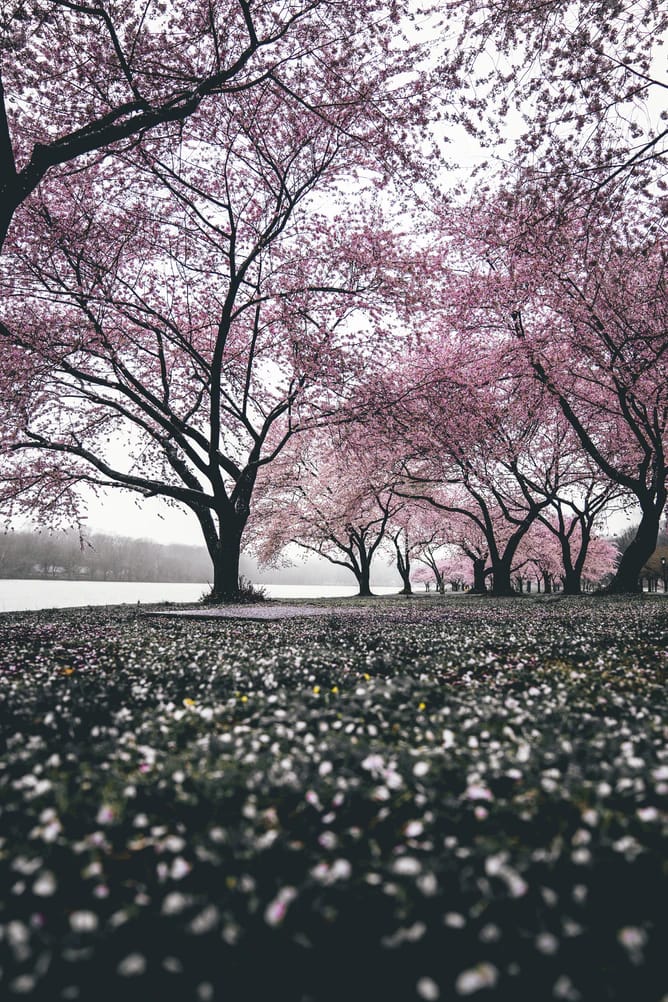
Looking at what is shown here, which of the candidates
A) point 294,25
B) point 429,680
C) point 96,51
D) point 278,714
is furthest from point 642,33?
point 278,714

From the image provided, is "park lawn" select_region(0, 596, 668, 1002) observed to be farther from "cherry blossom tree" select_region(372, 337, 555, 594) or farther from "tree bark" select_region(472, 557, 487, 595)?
"tree bark" select_region(472, 557, 487, 595)

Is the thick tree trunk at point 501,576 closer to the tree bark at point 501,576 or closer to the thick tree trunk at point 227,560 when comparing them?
the tree bark at point 501,576

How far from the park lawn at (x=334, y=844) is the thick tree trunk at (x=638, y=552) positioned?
22.6m

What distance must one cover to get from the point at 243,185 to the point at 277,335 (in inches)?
231

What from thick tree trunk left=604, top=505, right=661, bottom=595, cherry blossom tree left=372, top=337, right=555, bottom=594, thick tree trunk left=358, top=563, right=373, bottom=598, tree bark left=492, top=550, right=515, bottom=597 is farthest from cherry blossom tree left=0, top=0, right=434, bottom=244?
thick tree trunk left=358, top=563, right=373, bottom=598

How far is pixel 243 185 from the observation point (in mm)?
19766

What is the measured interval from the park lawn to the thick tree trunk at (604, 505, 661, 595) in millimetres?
22616

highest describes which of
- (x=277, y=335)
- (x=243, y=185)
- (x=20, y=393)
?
(x=243, y=185)

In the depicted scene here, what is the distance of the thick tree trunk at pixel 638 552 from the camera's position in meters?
24.9

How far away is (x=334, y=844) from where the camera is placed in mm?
2732

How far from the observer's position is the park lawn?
204 cm

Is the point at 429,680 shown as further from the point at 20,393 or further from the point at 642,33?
the point at 20,393

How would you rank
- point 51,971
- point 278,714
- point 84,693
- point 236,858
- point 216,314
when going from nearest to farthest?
point 51,971 < point 236,858 < point 278,714 < point 84,693 < point 216,314

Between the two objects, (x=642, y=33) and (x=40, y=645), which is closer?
(x=40, y=645)
